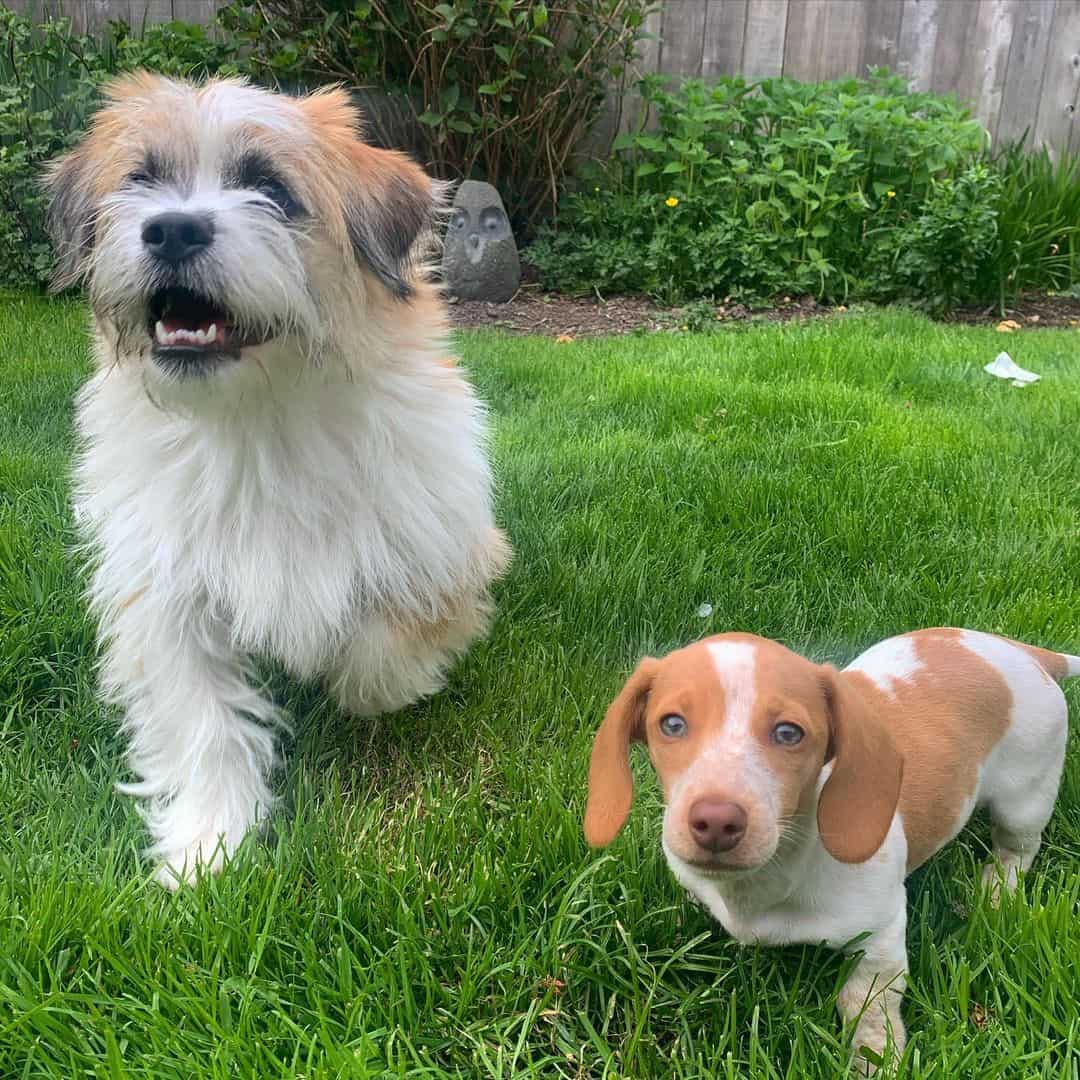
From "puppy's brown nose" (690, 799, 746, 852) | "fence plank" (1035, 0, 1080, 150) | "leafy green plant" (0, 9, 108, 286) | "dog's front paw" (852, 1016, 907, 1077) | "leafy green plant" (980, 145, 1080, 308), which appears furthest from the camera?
"fence plank" (1035, 0, 1080, 150)

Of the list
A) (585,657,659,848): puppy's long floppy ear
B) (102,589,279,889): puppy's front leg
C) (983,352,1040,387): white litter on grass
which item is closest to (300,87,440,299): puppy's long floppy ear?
(102,589,279,889): puppy's front leg

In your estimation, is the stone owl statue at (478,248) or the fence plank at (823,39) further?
the fence plank at (823,39)

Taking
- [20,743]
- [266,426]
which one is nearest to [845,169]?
[266,426]

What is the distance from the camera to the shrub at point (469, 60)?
249 inches

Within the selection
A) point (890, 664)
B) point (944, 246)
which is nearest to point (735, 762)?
point (890, 664)

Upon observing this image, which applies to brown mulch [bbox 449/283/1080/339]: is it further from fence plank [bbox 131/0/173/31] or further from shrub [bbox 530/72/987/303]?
fence plank [bbox 131/0/173/31]

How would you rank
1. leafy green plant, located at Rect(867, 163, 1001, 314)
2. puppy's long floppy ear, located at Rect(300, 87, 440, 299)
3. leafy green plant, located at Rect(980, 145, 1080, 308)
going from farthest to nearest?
leafy green plant, located at Rect(980, 145, 1080, 308) → leafy green plant, located at Rect(867, 163, 1001, 314) → puppy's long floppy ear, located at Rect(300, 87, 440, 299)

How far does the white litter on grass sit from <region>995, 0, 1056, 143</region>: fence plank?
3582 millimetres

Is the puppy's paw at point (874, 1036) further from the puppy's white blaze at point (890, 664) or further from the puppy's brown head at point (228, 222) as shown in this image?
the puppy's brown head at point (228, 222)

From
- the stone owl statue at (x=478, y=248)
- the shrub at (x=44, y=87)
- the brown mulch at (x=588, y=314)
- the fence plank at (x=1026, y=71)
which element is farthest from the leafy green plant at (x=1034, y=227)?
the shrub at (x=44, y=87)

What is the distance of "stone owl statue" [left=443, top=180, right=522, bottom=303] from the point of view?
654 centimetres

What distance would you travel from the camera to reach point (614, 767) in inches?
60.4

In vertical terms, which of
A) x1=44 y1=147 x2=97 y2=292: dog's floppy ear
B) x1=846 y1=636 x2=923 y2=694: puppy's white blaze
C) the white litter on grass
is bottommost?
the white litter on grass

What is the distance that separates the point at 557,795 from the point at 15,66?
6.38 metres
